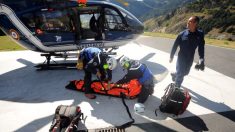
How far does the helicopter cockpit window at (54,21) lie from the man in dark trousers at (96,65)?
3261mm

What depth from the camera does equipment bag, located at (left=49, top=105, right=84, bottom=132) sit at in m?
4.96

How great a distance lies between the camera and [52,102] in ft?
22.4

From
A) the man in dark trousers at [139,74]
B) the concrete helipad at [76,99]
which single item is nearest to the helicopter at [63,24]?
the concrete helipad at [76,99]

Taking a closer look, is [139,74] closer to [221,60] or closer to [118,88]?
[118,88]

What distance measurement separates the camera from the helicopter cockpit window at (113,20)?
10375 mm

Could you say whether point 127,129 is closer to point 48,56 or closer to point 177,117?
point 177,117

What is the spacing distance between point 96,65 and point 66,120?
1.84 m

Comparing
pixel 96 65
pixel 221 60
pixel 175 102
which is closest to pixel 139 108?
pixel 175 102

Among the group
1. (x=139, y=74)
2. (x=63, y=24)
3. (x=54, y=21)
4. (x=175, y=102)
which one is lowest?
(x=175, y=102)

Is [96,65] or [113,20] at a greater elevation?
[113,20]

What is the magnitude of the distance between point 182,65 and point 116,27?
14.8ft

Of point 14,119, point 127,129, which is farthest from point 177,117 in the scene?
point 14,119

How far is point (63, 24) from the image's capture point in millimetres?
9812

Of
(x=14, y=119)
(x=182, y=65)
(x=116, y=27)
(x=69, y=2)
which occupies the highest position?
(x=69, y=2)
